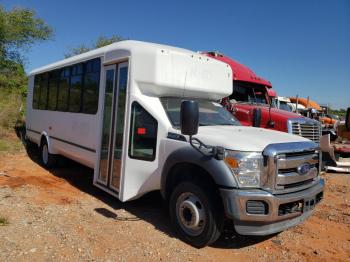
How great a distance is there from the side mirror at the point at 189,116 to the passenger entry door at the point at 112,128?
177cm

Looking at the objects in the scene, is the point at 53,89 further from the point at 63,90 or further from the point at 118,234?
the point at 118,234

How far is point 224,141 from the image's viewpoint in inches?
179

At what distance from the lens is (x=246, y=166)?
4348 mm

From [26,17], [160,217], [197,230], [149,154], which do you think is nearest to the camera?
[197,230]

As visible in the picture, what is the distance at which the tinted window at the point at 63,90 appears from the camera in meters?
8.72

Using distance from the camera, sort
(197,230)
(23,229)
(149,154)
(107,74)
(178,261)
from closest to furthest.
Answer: (178,261), (197,230), (23,229), (149,154), (107,74)

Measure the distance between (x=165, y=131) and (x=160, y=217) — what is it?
60.9 inches

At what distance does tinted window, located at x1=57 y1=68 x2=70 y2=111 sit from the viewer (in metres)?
8.72

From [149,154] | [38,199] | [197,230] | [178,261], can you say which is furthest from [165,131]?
[38,199]

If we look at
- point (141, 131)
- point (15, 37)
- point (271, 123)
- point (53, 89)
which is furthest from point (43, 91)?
→ point (15, 37)

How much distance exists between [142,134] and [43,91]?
5864 mm

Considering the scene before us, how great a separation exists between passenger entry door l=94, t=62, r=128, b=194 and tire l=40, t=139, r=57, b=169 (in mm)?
3330

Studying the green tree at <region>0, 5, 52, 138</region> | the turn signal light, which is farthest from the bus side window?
the green tree at <region>0, 5, 52, 138</region>

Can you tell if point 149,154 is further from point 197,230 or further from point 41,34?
point 41,34
